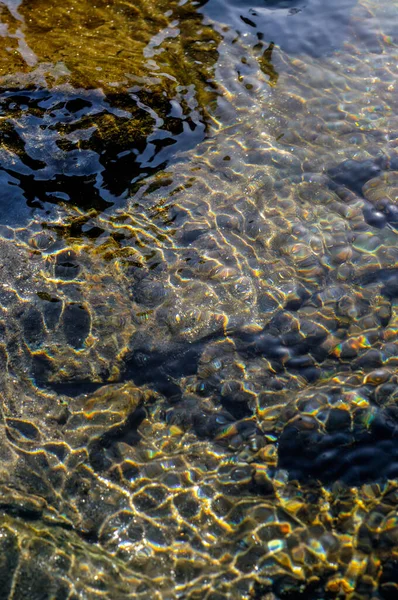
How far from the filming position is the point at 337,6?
8.57 meters

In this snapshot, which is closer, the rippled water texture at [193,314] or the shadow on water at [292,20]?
the rippled water texture at [193,314]

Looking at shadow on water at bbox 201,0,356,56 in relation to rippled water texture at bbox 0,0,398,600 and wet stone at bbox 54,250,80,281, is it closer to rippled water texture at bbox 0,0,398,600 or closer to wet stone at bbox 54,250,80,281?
rippled water texture at bbox 0,0,398,600

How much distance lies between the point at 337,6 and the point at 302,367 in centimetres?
685

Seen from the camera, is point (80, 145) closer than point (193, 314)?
No

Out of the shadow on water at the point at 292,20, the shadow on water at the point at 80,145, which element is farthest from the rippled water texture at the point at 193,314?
the shadow on water at the point at 292,20

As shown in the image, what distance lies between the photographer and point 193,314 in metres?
4.84

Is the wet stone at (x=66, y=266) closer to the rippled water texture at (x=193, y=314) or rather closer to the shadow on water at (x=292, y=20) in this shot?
the rippled water texture at (x=193, y=314)

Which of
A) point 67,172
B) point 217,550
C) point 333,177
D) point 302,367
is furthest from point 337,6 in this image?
point 217,550

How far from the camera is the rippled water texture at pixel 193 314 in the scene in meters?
3.56

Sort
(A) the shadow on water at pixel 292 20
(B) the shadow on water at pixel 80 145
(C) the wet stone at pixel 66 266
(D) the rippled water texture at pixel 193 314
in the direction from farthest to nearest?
(A) the shadow on water at pixel 292 20 < (B) the shadow on water at pixel 80 145 < (C) the wet stone at pixel 66 266 < (D) the rippled water texture at pixel 193 314

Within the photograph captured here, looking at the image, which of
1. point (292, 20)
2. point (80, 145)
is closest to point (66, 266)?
point (80, 145)

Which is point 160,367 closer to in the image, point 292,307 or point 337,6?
point 292,307

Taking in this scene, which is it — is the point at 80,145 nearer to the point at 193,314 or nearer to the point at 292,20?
the point at 193,314

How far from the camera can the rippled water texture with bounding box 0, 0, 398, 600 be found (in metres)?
3.56
